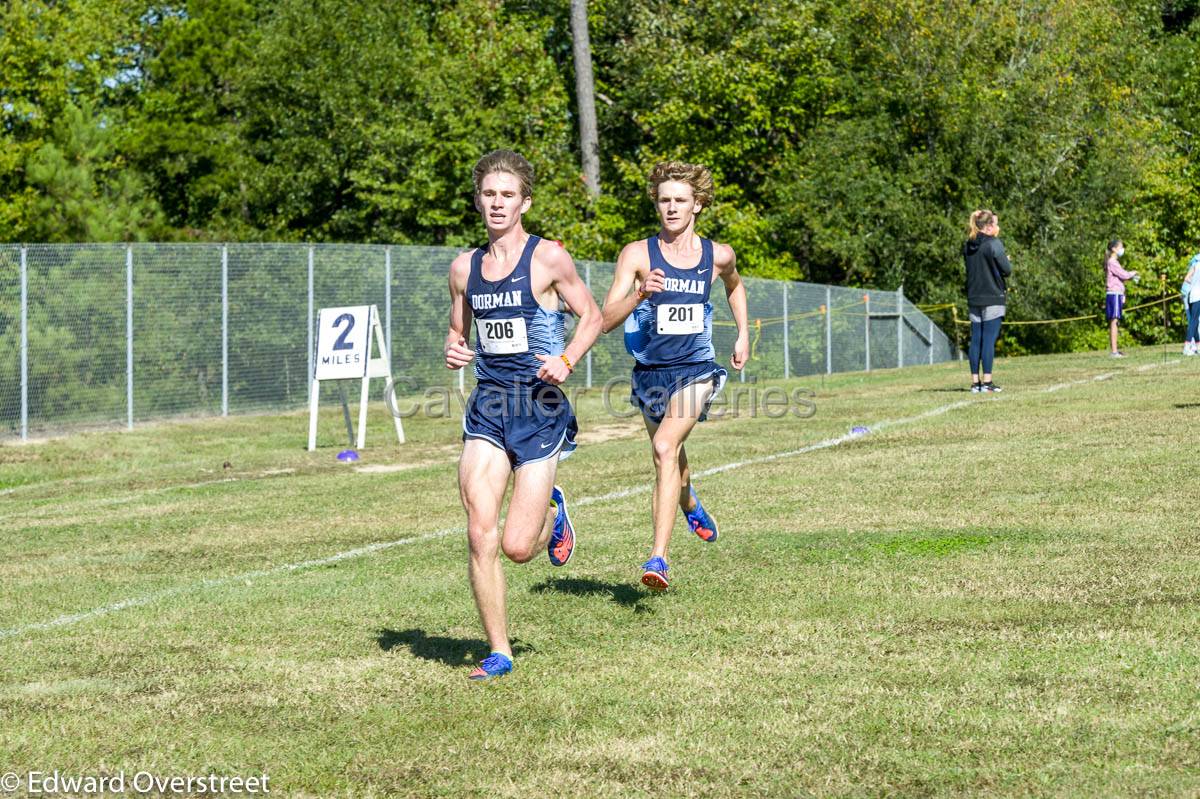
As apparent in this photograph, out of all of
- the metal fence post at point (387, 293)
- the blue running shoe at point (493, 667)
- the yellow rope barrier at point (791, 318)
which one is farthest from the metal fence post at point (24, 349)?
the yellow rope barrier at point (791, 318)

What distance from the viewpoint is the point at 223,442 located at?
1892cm

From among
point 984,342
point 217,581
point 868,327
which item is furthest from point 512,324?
point 868,327

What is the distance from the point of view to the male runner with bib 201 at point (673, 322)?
803cm

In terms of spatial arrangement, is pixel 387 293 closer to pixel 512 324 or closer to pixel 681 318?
pixel 681 318

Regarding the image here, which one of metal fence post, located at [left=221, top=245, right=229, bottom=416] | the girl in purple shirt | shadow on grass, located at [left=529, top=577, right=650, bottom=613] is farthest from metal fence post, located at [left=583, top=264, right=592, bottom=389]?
shadow on grass, located at [left=529, top=577, right=650, bottom=613]

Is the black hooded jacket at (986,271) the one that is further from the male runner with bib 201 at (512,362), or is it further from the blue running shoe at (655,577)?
the male runner with bib 201 at (512,362)

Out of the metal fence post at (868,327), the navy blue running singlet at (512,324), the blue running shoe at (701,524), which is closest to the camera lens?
the navy blue running singlet at (512,324)

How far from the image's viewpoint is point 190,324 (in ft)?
71.4

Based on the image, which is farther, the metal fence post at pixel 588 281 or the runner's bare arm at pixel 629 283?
the metal fence post at pixel 588 281

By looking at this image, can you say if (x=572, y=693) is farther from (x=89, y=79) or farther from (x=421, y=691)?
(x=89, y=79)

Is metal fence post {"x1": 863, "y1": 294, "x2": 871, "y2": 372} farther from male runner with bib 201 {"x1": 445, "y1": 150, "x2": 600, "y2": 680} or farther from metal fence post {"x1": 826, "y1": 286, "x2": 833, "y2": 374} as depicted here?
male runner with bib 201 {"x1": 445, "y1": 150, "x2": 600, "y2": 680}

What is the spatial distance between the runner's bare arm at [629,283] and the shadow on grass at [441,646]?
5.24ft

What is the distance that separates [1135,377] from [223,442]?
12254 millimetres

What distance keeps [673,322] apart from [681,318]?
5 cm
